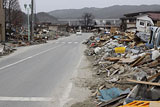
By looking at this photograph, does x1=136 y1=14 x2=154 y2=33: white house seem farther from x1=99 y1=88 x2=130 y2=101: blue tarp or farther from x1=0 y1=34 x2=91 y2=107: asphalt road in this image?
x1=99 y1=88 x2=130 y2=101: blue tarp

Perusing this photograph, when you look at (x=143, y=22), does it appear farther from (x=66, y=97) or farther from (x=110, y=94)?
(x=66, y=97)

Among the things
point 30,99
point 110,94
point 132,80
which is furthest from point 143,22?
point 30,99

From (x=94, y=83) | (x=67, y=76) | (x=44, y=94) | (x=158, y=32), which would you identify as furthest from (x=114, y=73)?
(x=158, y=32)

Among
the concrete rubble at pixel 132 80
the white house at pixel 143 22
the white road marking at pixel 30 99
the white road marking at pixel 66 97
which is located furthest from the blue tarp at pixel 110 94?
the white house at pixel 143 22

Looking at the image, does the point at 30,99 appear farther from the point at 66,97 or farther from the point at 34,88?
the point at 34,88

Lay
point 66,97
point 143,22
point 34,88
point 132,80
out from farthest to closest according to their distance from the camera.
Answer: point 143,22 < point 34,88 < point 66,97 < point 132,80

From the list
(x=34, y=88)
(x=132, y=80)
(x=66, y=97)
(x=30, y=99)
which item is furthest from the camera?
(x=34, y=88)

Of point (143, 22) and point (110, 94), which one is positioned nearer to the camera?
point (110, 94)

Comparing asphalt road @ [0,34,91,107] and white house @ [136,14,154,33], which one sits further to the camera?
white house @ [136,14,154,33]

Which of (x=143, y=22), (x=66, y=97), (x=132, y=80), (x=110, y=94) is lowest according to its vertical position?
(x=66, y=97)

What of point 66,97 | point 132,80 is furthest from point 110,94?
point 66,97

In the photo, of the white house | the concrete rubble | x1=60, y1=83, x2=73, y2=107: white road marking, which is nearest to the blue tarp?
the concrete rubble

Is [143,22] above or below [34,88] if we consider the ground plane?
above

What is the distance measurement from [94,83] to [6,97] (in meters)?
3.69
